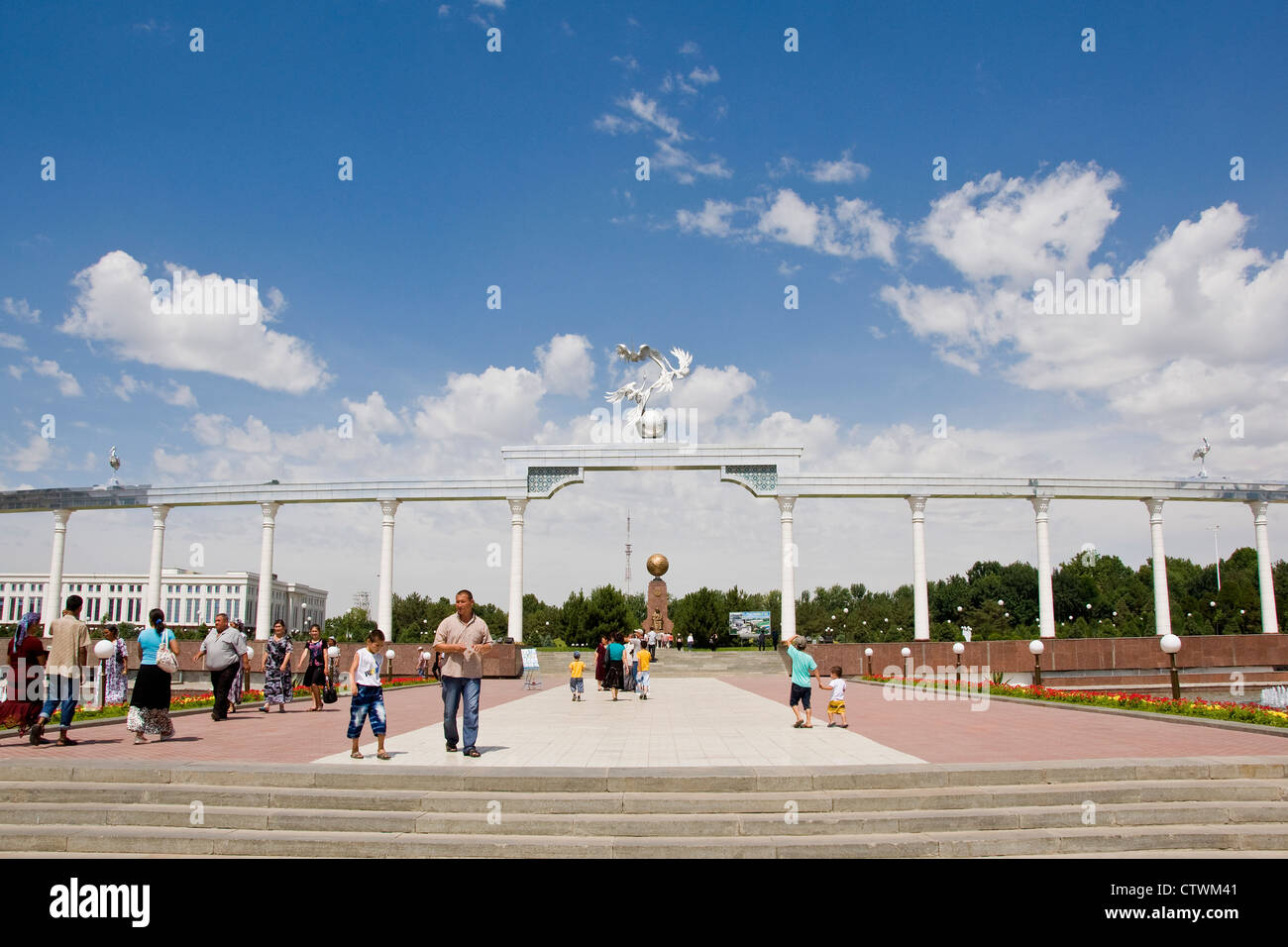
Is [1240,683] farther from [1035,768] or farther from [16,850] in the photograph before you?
[16,850]

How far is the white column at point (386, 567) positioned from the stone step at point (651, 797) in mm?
26432

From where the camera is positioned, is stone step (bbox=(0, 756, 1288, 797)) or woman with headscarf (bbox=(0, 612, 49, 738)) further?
woman with headscarf (bbox=(0, 612, 49, 738))

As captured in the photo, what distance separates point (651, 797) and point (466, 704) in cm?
308

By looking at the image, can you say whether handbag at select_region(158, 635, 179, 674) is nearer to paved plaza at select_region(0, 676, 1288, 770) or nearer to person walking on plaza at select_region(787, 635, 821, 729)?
paved plaza at select_region(0, 676, 1288, 770)

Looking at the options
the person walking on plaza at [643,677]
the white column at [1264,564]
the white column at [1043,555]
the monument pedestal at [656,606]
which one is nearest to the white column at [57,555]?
the monument pedestal at [656,606]

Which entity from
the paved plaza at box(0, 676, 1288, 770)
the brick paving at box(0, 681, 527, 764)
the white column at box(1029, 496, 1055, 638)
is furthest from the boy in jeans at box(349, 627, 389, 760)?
the white column at box(1029, 496, 1055, 638)

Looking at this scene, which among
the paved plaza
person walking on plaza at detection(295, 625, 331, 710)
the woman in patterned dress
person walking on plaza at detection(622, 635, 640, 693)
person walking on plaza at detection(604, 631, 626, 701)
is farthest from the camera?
person walking on plaza at detection(622, 635, 640, 693)

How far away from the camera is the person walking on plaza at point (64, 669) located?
10570 mm

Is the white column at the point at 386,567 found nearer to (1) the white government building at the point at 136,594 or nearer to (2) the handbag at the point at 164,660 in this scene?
(2) the handbag at the point at 164,660

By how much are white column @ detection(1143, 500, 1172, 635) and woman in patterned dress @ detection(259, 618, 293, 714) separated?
109ft

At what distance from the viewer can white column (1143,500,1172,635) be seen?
34.4 metres

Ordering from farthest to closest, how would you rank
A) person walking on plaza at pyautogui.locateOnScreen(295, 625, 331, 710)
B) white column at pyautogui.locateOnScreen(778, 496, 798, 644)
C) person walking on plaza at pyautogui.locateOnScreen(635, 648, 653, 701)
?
white column at pyautogui.locateOnScreen(778, 496, 798, 644) < person walking on plaza at pyautogui.locateOnScreen(635, 648, 653, 701) < person walking on plaza at pyautogui.locateOnScreen(295, 625, 331, 710)

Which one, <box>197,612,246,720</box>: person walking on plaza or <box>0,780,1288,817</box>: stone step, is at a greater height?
<box>197,612,246,720</box>: person walking on plaza

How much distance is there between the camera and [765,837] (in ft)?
23.6
